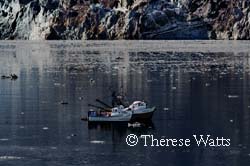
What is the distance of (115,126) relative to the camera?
153 ft

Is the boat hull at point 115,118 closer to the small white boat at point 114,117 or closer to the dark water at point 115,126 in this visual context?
the small white boat at point 114,117

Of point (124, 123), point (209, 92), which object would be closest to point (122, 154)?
point (124, 123)

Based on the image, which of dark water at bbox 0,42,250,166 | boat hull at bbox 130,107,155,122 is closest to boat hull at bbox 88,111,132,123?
boat hull at bbox 130,107,155,122

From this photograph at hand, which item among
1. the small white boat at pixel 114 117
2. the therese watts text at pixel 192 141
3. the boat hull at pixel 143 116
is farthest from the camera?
the boat hull at pixel 143 116

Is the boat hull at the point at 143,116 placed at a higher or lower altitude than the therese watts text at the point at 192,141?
higher

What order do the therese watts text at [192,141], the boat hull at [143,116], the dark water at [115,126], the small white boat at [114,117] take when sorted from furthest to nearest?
the boat hull at [143,116]
the small white boat at [114,117]
the therese watts text at [192,141]
the dark water at [115,126]

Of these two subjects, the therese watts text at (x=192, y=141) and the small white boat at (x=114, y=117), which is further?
the small white boat at (x=114, y=117)

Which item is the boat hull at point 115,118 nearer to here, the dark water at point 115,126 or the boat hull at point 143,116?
the boat hull at point 143,116

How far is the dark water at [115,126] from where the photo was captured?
1470 inches

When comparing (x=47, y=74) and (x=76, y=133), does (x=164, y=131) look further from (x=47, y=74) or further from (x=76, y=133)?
(x=47, y=74)

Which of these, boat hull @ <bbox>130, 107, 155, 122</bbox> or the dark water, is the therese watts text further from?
boat hull @ <bbox>130, 107, 155, 122</bbox>

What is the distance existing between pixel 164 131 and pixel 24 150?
971 cm

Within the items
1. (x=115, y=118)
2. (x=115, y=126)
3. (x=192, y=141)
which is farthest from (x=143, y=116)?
(x=192, y=141)

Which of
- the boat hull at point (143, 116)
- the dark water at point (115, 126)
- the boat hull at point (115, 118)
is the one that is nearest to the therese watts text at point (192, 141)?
the dark water at point (115, 126)
